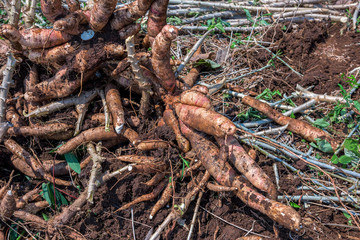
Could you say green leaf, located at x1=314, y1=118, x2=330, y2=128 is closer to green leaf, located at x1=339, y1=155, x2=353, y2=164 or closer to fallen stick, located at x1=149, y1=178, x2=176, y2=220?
green leaf, located at x1=339, y1=155, x2=353, y2=164

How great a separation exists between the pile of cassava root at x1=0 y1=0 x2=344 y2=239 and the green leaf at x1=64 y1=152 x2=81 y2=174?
0.04 m

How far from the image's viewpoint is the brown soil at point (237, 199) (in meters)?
1.85

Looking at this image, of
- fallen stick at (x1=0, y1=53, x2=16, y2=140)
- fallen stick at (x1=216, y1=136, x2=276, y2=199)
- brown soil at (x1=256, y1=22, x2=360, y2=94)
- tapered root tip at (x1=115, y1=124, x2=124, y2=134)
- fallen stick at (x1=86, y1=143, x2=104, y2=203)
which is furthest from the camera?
brown soil at (x1=256, y1=22, x2=360, y2=94)

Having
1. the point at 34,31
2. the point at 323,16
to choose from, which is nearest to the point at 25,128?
the point at 34,31

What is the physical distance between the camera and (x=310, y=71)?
8.11 ft

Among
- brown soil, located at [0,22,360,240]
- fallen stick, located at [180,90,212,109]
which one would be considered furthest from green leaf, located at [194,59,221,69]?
fallen stick, located at [180,90,212,109]

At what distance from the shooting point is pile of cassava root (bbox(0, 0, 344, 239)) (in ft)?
5.99

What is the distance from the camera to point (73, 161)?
7.39ft

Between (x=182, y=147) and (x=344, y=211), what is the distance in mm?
1161

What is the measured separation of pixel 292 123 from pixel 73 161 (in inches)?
69.4

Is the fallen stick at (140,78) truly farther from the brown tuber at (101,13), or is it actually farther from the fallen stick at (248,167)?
the fallen stick at (248,167)

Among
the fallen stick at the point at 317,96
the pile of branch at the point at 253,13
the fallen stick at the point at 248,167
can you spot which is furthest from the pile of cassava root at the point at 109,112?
the pile of branch at the point at 253,13

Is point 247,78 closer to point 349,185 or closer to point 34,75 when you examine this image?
point 349,185

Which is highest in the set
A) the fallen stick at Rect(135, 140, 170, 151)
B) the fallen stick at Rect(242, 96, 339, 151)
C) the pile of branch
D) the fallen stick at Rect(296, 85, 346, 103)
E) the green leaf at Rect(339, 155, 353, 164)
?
the pile of branch
